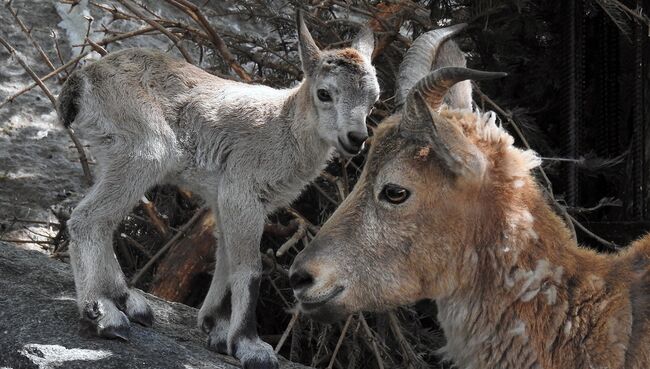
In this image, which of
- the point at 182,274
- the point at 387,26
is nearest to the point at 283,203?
the point at 182,274

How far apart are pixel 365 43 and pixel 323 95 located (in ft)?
2.57

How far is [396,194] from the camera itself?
3717mm

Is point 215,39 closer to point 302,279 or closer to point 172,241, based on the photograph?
point 172,241

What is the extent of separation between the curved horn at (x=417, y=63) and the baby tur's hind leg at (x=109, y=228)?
67.9 inches

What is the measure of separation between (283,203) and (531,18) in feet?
11.4

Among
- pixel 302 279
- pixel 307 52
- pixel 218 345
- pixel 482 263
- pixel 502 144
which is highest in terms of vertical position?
pixel 307 52

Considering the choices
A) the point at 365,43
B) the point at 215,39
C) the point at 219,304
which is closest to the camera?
the point at 219,304

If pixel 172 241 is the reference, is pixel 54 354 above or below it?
above

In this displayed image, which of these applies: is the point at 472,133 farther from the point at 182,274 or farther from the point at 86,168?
the point at 86,168

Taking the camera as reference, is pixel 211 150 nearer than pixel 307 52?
Yes

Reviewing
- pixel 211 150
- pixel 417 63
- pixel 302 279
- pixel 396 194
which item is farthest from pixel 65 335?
pixel 417 63

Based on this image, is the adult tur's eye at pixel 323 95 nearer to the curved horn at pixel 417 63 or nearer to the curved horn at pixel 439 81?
the curved horn at pixel 417 63

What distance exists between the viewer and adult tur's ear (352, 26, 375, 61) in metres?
6.37

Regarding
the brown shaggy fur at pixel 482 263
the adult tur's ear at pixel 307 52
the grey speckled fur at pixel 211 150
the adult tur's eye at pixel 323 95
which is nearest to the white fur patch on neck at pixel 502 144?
the brown shaggy fur at pixel 482 263
